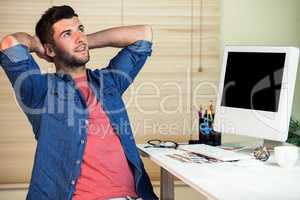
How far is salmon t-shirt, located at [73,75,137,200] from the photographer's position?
2.10 meters

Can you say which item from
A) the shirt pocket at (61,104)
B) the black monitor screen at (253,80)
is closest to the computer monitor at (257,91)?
the black monitor screen at (253,80)

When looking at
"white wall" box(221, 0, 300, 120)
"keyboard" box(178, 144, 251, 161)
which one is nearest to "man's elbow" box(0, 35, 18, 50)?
"keyboard" box(178, 144, 251, 161)

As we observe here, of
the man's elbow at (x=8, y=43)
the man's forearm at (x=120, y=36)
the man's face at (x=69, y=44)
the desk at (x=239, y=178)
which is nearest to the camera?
the desk at (x=239, y=178)

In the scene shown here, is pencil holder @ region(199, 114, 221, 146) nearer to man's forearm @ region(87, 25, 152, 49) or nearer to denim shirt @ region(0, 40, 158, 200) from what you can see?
denim shirt @ region(0, 40, 158, 200)

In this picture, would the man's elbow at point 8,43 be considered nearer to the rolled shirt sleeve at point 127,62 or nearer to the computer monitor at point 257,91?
the rolled shirt sleeve at point 127,62

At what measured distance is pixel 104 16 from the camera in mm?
2709

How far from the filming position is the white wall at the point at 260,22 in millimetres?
2891

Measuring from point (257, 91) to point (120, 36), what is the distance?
75 centimetres

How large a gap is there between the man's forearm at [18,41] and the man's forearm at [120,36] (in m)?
0.34

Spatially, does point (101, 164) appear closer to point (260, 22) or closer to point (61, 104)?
point (61, 104)

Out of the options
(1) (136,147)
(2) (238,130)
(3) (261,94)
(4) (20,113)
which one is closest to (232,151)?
(2) (238,130)

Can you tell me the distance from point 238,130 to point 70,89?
2.66ft

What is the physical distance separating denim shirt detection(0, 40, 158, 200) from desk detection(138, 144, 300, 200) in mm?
185

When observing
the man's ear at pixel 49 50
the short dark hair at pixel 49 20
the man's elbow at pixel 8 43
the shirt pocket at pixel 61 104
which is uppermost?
the short dark hair at pixel 49 20
